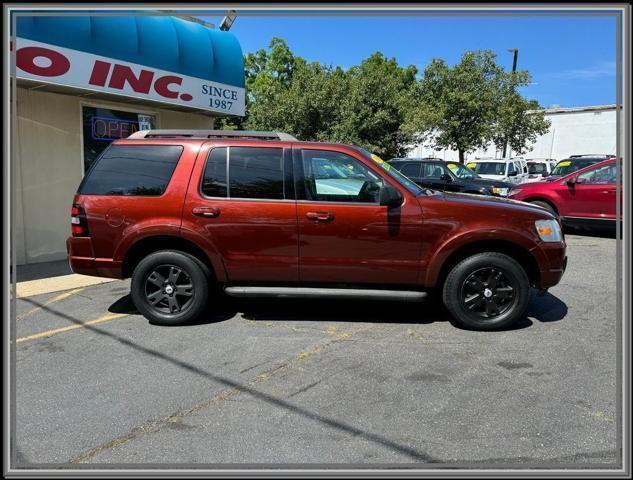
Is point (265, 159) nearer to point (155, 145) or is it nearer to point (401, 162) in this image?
point (155, 145)

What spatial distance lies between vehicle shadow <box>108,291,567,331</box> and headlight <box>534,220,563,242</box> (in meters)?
0.96

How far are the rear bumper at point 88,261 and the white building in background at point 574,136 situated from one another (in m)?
31.6

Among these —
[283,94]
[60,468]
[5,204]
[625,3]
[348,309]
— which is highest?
[283,94]

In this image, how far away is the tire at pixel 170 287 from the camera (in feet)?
17.2

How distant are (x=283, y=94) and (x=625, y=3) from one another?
2282 cm

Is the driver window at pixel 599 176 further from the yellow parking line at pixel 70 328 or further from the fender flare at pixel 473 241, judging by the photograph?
the yellow parking line at pixel 70 328

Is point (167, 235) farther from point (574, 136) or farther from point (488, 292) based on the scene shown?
point (574, 136)

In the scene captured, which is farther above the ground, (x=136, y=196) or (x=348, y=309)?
(x=136, y=196)

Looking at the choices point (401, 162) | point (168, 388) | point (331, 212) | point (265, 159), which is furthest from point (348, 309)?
point (401, 162)

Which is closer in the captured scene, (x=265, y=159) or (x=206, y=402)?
(x=206, y=402)

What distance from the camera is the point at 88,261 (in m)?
5.29

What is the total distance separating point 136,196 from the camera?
5250 millimetres

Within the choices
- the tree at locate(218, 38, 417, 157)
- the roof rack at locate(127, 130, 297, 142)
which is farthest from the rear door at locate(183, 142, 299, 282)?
the tree at locate(218, 38, 417, 157)

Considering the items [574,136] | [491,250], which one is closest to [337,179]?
[491,250]
